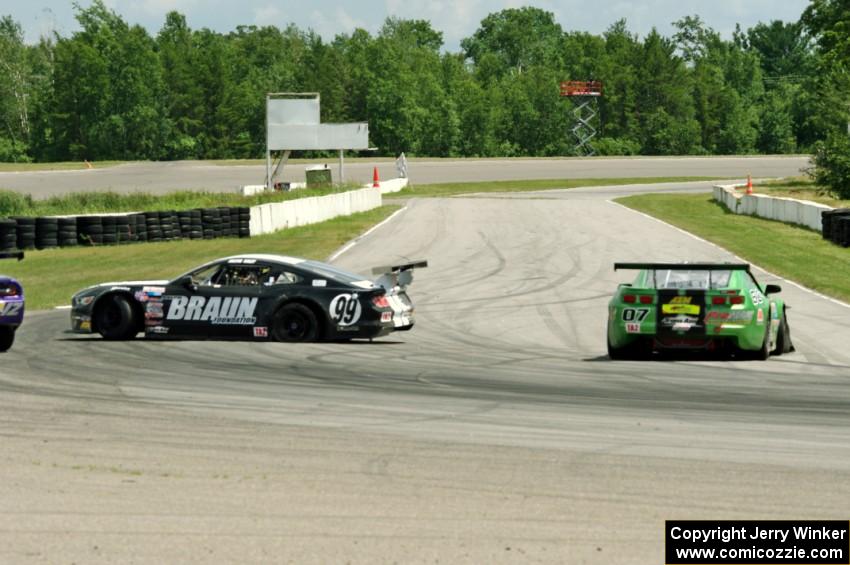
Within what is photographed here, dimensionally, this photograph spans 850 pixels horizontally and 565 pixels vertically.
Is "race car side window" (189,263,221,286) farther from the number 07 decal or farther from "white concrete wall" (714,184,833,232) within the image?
"white concrete wall" (714,184,833,232)

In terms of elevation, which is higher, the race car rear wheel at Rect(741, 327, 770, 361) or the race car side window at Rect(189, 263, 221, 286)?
the race car side window at Rect(189, 263, 221, 286)

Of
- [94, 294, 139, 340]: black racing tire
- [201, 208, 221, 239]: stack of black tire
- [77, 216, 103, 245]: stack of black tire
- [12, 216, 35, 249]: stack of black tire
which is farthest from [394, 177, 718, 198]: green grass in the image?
[94, 294, 139, 340]: black racing tire

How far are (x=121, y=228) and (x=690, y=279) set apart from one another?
2234cm

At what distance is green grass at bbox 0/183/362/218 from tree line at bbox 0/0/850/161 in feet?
215

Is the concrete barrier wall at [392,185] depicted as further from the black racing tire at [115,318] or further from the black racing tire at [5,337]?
the black racing tire at [5,337]

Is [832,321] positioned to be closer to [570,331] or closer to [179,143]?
[570,331]

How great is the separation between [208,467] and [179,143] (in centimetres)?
10685

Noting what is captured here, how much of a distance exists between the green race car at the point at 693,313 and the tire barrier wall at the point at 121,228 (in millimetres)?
20406

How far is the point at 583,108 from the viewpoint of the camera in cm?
13400

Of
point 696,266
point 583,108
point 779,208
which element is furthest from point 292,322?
point 583,108

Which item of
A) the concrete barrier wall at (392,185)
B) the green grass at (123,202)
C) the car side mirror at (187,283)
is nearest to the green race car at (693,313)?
the car side mirror at (187,283)

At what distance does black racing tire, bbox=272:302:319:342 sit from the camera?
17.6m

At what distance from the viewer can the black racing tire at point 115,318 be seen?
18047 millimetres

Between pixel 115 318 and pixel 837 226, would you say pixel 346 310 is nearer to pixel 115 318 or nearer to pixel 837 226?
pixel 115 318
